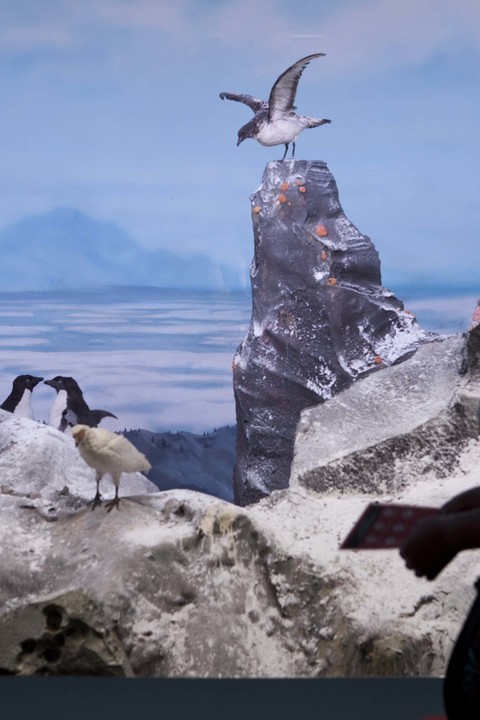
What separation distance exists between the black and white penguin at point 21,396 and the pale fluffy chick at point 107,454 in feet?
0.96

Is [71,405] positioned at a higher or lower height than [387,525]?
lower

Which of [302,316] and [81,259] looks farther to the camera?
[81,259]

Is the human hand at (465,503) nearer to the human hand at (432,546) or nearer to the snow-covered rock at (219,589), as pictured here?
the human hand at (432,546)

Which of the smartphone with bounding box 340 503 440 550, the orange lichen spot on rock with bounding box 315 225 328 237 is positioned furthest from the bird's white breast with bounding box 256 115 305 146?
the smartphone with bounding box 340 503 440 550

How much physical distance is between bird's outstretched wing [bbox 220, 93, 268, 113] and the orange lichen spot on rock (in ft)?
1.16

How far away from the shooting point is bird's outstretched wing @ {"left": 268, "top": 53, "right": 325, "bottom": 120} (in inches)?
90.5

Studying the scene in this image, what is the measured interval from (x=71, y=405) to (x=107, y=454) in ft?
0.89

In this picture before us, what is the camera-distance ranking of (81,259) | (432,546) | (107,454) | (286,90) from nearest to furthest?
1. (432,546)
2. (107,454)
3. (286,90)
4. (81,259)

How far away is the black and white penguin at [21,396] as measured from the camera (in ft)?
7.86

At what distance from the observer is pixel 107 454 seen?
2.17 metres

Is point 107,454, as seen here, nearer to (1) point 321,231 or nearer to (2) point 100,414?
(2) point 100,414

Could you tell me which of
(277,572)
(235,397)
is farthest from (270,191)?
(277,572)

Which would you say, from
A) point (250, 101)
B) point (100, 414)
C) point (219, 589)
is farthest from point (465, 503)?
point (250, 101)

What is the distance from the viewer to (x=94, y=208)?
244 centimetres
